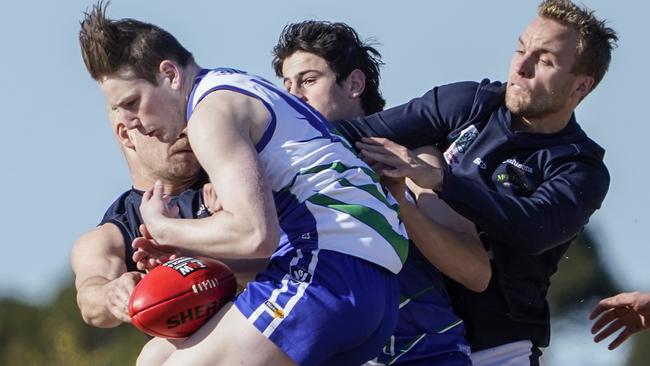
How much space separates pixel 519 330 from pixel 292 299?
189 cm

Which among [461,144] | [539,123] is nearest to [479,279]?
[461,144]

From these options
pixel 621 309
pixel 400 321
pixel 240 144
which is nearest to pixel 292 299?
pixel 240 144

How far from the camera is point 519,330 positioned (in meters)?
7.74

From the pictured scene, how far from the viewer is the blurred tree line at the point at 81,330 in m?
32.7

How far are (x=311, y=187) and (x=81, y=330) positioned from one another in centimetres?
2866

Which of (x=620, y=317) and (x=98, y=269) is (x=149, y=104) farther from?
(x=620, y=317)

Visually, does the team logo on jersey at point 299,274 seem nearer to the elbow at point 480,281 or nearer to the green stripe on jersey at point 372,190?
the green stripe on jersey at point 372,190

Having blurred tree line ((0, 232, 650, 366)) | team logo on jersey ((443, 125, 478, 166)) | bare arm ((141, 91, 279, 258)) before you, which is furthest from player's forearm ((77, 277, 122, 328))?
blurred tree line ((0, 232, 650, 366))

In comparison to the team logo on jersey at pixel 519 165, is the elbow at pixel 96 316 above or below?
below

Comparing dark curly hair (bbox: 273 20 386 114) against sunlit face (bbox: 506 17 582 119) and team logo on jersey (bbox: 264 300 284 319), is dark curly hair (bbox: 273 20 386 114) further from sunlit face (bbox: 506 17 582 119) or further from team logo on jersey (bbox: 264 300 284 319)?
team logo on jersey (bbox: 264 300 284 319)

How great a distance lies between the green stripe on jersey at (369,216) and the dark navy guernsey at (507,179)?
0.84m

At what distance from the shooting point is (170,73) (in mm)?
6527

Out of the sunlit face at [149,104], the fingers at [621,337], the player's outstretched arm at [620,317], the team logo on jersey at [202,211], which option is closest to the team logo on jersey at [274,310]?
the sunlit face at [149,104]

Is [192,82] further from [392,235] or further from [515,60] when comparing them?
[515,60]
